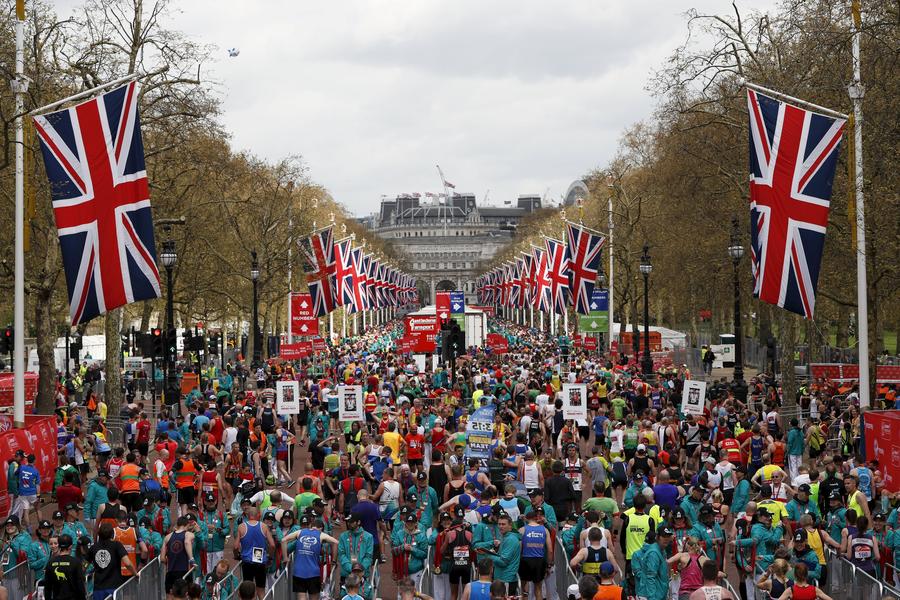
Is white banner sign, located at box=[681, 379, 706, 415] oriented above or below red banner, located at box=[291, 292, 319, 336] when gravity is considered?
below

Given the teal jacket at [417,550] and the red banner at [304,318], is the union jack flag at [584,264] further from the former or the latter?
the teal jacket at [417,550]

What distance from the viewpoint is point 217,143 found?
158 ft

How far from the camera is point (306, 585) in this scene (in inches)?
486

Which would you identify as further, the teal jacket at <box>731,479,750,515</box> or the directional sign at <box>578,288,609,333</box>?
→ the directional sign at <box>578,288,609,333</box>

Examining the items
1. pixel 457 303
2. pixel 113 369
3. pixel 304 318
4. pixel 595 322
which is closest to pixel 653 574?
pixel 113 369

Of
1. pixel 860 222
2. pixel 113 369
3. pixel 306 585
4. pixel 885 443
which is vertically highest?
pixel 860 222

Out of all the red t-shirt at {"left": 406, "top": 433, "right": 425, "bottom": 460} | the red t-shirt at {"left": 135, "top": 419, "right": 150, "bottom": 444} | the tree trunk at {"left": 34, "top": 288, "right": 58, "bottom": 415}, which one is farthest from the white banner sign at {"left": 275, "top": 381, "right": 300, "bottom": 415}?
the tree trunk at {"left": 34, "top": 288, "right": 58, "bottom": 415}

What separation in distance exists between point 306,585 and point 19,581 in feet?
8.87

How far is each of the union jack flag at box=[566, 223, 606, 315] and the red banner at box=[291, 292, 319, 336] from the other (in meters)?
9.28

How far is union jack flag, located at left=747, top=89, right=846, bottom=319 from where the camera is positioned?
1931 centimetres

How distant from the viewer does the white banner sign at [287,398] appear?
25.1 m

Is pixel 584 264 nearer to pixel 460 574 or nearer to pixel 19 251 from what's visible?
pixel 19 251

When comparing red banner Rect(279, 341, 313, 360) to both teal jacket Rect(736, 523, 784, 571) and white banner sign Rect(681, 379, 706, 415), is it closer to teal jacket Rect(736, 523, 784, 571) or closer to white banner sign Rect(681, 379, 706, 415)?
white banner sign Rect(681, 379, 706, 415)

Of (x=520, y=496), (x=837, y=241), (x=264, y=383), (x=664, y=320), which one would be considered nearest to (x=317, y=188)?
(x=664, y=320)
